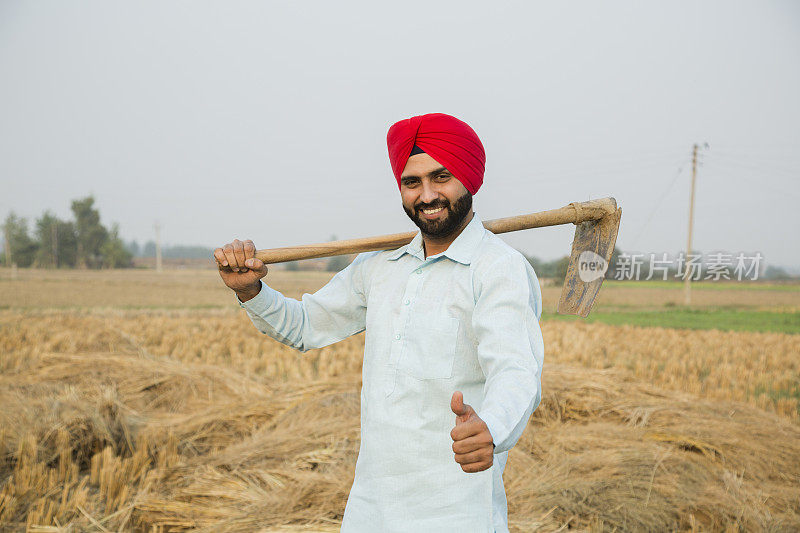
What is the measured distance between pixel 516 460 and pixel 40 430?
10.0ft

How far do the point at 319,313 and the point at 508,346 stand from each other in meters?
0.77

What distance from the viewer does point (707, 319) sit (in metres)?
17.0

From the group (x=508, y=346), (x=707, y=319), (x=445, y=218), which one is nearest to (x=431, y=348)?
(x=508, y=346)

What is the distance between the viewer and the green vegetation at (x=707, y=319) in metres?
14.2

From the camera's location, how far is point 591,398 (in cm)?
453

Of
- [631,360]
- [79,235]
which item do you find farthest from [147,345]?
[79,235]

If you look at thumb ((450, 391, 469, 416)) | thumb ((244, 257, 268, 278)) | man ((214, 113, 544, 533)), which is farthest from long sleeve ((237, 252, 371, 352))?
thumb ((450, 391, 469, 416))

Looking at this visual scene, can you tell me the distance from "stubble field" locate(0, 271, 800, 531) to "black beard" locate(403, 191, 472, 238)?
73cm

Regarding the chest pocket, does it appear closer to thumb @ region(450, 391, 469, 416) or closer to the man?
the man

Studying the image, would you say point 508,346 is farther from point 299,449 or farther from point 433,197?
point 299,449

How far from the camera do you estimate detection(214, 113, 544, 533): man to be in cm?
A: 139

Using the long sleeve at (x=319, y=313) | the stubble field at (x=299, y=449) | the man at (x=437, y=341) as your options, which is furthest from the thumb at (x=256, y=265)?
the stubble field at (x=299, y=449)

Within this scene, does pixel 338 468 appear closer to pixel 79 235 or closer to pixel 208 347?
pixel 208 347

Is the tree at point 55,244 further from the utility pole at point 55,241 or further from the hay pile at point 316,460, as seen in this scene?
the hay pile at point 316,460
